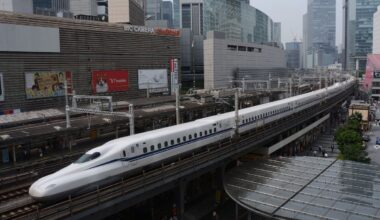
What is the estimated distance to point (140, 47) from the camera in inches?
3253

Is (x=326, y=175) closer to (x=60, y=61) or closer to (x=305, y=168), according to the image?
(x=305, y=168)

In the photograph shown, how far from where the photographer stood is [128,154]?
24531 millimetres

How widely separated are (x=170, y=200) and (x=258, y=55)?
419 ft

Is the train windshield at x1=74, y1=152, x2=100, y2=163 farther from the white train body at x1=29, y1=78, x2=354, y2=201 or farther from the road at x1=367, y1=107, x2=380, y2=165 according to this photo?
the road at x1=367, y1=107, x2=380, y2=165

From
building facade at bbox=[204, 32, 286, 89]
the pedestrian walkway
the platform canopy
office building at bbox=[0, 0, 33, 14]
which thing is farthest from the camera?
building facade at bbox=[204, 32, 286, 89]

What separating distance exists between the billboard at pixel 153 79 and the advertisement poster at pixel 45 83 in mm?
19685

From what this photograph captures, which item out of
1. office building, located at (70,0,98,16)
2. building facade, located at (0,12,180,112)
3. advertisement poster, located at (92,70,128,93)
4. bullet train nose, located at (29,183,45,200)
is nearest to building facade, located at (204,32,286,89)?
building facade, located at (0,12,180,112)

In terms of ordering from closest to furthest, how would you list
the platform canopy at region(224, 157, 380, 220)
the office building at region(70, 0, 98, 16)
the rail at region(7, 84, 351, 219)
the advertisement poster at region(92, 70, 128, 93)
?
the rail at region(7, 84, 351, 219) < the platform canopy at region(224, 157, 380, 220) < the advertisement poster at region(92, 70, 128, 93) < the office building at region(70, 0, 98, 16)

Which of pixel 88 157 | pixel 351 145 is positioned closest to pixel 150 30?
pixel 351 145

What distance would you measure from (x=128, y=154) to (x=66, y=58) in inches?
1784

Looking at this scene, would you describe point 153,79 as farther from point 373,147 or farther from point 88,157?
point 88,157

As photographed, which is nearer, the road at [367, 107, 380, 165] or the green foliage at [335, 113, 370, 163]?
the green foliage at [335, 113, 370, 163]

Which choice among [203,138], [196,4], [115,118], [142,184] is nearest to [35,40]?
[115,118]

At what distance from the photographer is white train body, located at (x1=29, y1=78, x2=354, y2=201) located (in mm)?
20047
